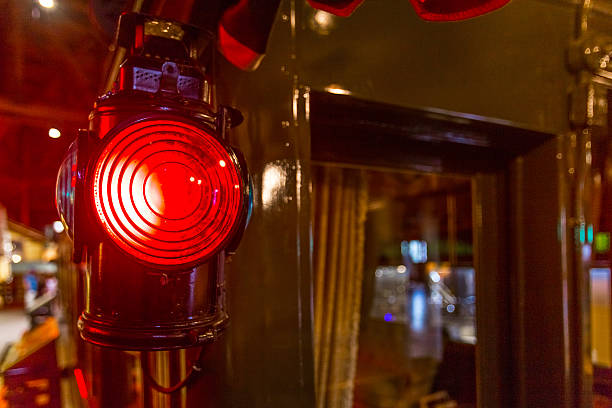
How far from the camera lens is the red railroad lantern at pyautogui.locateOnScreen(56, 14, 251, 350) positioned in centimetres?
90

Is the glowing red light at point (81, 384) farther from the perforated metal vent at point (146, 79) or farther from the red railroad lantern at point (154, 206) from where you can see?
the perforated metal vent at point (146, 79)

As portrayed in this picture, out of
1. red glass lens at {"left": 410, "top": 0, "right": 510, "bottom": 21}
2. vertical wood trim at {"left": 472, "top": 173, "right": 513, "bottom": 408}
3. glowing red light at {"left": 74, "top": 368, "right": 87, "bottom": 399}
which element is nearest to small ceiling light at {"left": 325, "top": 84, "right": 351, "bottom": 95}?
red glass lens at {"left": 410, "top": 0, "right": 510, "bottom": 21}

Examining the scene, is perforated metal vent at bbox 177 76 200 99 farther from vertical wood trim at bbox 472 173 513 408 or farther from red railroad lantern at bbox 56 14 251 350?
vertical wood trim at bbox 472 173 513 408

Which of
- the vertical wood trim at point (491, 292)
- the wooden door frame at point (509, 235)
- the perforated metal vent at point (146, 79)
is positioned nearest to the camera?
the perforated metal vent at point (146, 79)

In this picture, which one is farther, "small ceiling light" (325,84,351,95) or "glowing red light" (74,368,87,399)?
"glowing red light" (74,368,87,399)

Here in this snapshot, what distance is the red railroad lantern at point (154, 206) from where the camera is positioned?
90 cm

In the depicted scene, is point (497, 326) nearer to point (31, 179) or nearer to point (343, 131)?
point (343, 131)

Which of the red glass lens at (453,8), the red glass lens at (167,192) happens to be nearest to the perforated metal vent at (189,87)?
the red glass lens at (167,192)

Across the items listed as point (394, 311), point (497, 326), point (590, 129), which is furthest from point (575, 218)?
point (394, 311)

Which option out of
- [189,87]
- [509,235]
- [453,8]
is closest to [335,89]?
[453,8]

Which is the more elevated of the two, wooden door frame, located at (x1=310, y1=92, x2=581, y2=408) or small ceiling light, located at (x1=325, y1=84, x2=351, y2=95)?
small ceiling light, located at (x1=325, y1=84, x2=351, y2=95)

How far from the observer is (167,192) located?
3.03 feet

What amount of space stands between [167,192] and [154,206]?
0.04 metres

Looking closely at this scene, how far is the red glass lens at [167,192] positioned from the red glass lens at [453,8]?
736mm
